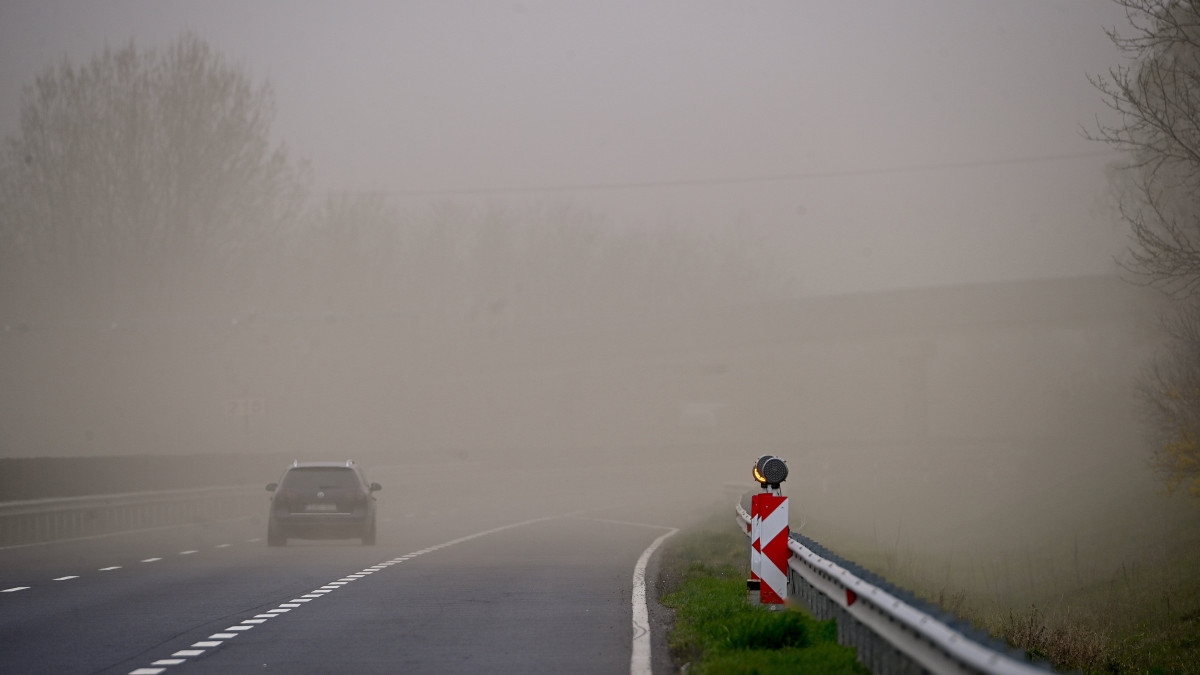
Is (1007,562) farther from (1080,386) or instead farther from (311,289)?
(311,289)

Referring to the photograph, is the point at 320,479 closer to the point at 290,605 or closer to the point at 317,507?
the point at 317,507

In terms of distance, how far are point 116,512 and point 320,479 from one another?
9.52m

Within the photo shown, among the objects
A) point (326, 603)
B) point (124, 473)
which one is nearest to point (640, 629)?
point (326, 603)

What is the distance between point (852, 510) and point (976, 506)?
6453 mm

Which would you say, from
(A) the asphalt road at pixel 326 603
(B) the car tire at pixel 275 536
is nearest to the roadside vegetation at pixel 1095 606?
(A) the asphalt road at pixel 326 603

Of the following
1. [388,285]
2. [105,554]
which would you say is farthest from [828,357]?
[105,554]

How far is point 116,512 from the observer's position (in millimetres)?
34656

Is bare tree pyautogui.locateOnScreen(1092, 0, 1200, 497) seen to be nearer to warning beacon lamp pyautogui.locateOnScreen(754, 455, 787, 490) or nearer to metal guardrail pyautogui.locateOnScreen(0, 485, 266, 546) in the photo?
warning beacon lamp pyautogui.locateOnScreen(754, 455, 787, 490)

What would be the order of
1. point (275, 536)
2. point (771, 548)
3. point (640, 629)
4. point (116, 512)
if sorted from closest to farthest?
1. point (771, 548)
2. point (640, 629)
3. point (275, 536)
4. point (116, 512)

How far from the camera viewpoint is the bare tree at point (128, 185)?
56.2 metres

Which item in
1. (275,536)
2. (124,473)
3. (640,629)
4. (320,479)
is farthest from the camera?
(124,473)

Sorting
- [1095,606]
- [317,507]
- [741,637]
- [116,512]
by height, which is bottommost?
[1095,606]

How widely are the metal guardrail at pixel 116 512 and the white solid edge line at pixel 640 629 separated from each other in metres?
13.5

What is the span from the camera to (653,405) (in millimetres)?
103625
